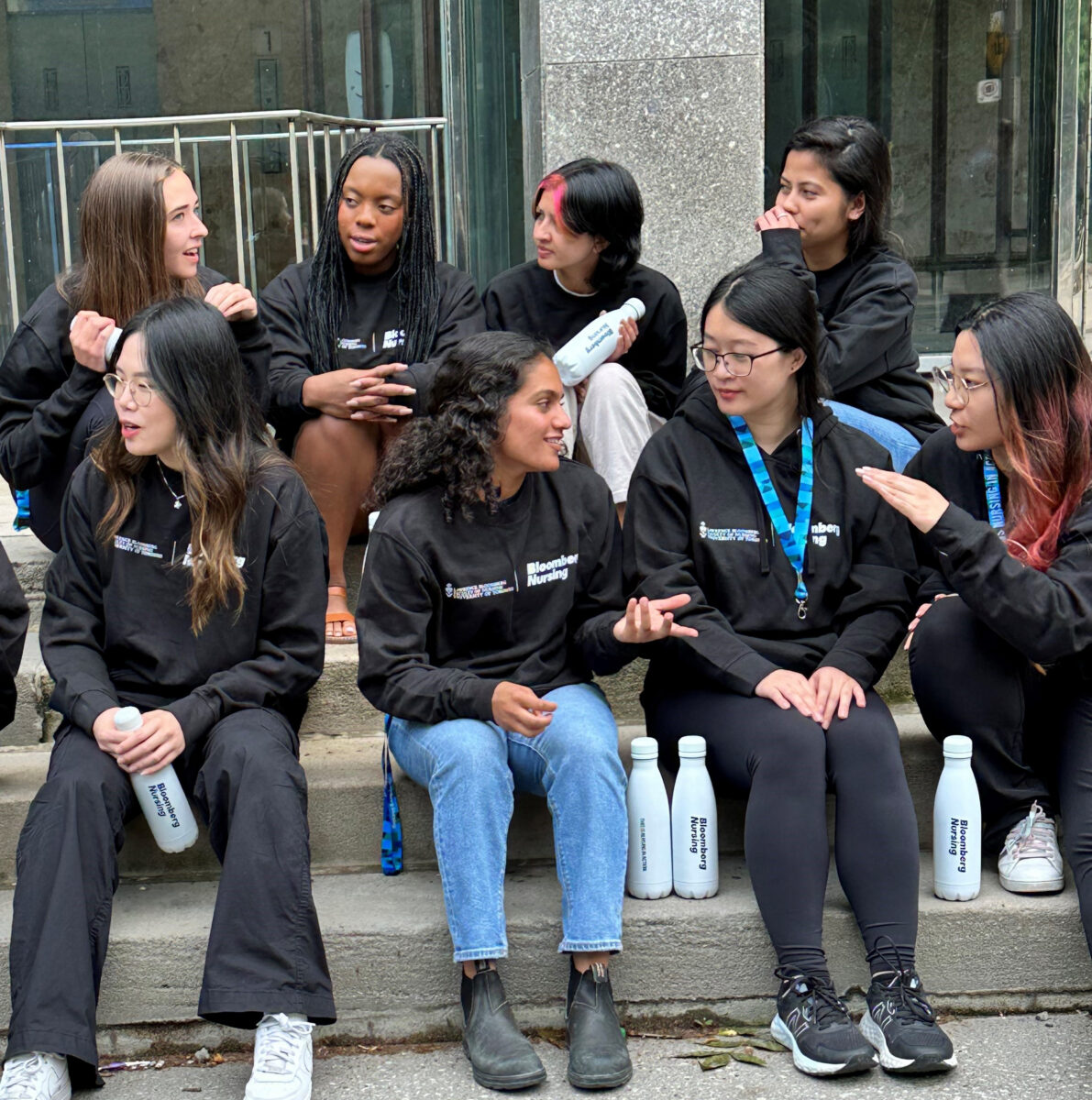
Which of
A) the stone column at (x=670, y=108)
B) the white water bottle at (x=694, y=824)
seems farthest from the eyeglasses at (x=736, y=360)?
the stone column at (x=670, y=108)

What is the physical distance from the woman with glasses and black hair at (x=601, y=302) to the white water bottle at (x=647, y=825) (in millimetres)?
994

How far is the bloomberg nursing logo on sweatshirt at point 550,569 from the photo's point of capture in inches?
124

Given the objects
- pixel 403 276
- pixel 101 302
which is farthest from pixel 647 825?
pixel 101 302

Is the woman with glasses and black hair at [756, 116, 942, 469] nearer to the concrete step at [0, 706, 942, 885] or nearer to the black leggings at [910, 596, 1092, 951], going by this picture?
the black leggings at [910, 596, 1092, 951]

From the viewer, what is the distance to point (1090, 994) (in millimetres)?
3078

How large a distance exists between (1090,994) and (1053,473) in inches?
43.5

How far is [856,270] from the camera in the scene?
4.04m

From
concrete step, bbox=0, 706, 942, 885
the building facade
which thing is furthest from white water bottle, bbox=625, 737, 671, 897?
the building facade

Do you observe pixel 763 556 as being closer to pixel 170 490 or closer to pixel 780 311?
pixel 780 311

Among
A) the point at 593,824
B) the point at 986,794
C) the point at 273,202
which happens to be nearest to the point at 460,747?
the point at 593,824

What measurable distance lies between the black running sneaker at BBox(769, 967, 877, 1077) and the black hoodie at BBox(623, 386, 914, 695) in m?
0.65

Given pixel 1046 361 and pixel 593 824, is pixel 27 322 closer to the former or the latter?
pixel 593 824

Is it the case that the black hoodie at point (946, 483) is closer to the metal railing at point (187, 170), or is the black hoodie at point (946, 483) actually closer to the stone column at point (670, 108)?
the stone column at point (670, 108)

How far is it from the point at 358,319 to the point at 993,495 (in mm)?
1840
